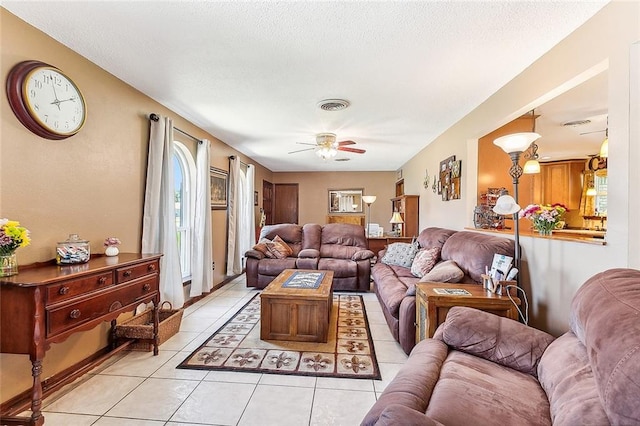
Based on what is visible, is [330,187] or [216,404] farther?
[330,187]

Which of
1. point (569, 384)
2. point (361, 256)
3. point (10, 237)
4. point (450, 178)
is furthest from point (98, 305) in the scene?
point (450, 178)

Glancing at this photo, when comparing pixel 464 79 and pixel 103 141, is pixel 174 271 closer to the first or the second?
pixel 103 141

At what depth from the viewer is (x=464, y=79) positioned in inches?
102

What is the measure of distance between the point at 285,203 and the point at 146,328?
6.27 m

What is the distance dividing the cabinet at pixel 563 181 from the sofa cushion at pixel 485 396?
605 cm

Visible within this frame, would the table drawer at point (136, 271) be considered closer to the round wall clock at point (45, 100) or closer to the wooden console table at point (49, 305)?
the wooden console table at point (49, 305)

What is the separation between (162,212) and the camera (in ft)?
10.4

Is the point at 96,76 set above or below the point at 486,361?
above

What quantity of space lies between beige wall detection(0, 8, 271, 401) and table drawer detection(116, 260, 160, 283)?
1.56 feet

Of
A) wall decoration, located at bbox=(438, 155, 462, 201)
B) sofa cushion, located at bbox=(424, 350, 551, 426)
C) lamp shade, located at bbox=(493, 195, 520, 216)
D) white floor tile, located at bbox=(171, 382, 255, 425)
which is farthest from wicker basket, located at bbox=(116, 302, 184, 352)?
wall decoration, located at bbox=(438, 155, 462, 201)

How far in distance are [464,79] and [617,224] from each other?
1.63 m

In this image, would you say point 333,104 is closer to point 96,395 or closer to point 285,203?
point 96,395

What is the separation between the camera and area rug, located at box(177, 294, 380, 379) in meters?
2.31

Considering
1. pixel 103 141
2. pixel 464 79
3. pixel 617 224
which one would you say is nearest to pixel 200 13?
pixel 103 141
